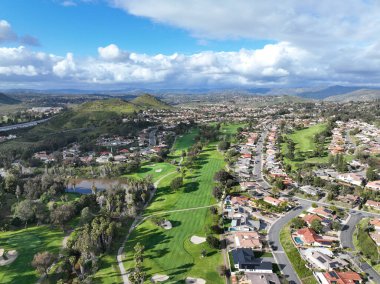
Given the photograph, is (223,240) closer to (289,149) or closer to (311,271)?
(311,271)

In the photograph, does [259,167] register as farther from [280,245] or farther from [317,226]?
[280,245]

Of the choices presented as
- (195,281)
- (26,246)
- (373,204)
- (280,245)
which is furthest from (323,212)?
(26,246)

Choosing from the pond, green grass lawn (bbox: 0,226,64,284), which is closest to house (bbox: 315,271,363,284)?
green grass lawn (bbox: 0,226,64,284)

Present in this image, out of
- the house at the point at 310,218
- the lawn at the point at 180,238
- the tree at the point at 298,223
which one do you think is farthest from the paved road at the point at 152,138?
the tree at the point at 298,223

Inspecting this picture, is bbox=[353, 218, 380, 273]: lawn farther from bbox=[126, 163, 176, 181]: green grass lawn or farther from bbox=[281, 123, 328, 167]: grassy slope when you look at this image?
bbox=[126, 163, 176, 181]: green grass lawn

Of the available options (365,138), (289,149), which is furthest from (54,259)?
(365,138)

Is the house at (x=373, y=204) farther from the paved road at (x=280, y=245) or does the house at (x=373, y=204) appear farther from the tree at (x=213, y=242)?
the tree at (x=213, y=242)
